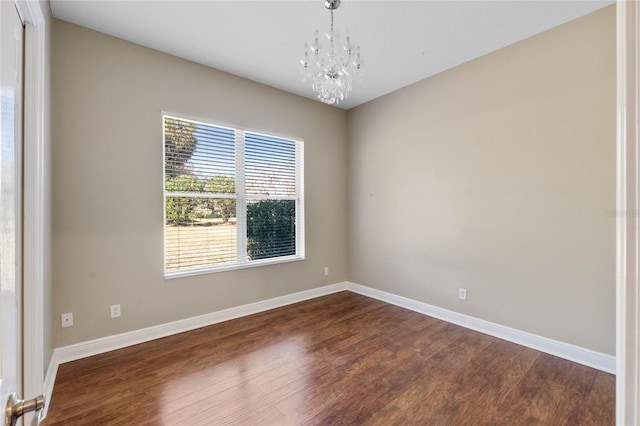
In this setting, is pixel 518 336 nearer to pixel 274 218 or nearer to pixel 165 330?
pixel 274 218

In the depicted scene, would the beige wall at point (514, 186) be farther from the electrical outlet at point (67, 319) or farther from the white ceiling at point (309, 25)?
the electrical outlet at point (67, 319)

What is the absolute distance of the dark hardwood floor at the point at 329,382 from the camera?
5.87 feet

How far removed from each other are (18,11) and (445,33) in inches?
116

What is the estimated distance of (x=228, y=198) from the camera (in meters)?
3.34

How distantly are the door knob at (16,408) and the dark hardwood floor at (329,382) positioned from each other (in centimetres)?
141

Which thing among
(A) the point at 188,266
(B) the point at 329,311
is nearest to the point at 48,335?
(A) the point at 188,266

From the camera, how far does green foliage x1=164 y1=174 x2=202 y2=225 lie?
9.67 ft

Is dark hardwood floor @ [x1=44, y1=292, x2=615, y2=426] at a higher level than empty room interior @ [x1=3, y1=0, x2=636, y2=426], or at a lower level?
lower
